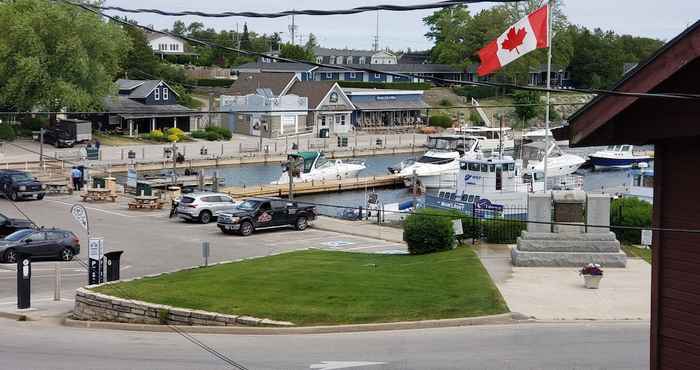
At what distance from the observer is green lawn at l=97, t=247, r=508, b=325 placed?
68.9 ft

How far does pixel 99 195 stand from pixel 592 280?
34.1 m

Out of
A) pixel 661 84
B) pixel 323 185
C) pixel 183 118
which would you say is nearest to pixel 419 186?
pixel 323 185

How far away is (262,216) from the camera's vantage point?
139 ft

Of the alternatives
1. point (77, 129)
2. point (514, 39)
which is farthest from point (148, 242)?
point (77, 129)

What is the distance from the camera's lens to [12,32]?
80.8m

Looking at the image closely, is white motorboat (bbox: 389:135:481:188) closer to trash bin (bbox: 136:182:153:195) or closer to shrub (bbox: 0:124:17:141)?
trash bin (bbox: 136:182:153:195)

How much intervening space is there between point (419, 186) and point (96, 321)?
4945 cm

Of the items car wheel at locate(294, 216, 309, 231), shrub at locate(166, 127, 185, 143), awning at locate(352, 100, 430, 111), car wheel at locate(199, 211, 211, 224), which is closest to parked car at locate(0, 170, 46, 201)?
car wheel at locate(199, 211, 211, 224)

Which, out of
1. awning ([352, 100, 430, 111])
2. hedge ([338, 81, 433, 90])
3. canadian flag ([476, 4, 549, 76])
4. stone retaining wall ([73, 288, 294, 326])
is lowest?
stone retaining wall ([73, 288, 294, 326])

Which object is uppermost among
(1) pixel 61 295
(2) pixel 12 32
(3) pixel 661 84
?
(2) pixel 12 32

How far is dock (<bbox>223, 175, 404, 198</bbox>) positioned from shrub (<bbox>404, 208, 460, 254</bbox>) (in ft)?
94.6

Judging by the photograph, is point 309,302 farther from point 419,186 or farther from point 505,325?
point 419,186

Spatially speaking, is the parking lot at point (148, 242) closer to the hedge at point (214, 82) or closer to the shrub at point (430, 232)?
the shrub at point (430, 232)

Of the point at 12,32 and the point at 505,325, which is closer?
the point at 505,325
